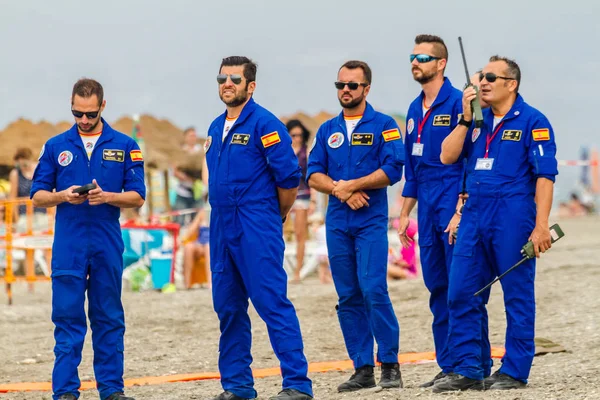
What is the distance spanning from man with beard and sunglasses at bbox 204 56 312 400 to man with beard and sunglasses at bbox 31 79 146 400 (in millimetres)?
619

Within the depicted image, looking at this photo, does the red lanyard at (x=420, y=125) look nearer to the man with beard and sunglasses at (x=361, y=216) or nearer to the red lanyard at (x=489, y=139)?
the man with beard and sunglasses at (x=361, y=216)

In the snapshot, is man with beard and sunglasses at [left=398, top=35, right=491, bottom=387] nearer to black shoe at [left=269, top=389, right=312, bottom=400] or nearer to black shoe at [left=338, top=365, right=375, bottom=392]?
black shoe at [left=338, top=365, right=375, bottom=392]

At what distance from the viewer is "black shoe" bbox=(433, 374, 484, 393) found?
279 inches

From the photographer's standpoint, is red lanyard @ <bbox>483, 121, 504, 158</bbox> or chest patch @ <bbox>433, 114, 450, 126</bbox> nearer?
red lanyard @ <bbox>483, 121, 504, 158</bbox>

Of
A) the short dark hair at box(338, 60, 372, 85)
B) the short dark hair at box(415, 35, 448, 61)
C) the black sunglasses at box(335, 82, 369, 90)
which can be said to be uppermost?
the short dark hair at box(415, 35, 448, 61)

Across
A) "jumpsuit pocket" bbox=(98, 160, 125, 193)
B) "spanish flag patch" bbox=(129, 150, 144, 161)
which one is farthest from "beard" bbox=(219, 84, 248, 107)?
"jumpsuit pocket" bbox=(98, 160, 125, 193)

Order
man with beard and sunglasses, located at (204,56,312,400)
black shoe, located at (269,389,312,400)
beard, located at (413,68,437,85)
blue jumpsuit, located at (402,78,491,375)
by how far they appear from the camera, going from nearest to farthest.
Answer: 1. black shoe, located at (269,389,312,400)
2. man with beard and sunglasses, located at (204,56,312,400)
3. blue jumpsuit, located at (402,78,491,375)
4. beard, located at (413,68,437,85)

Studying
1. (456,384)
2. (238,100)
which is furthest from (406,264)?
(238,100)

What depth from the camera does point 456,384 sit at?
7.10 m

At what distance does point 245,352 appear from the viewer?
23.7 ft

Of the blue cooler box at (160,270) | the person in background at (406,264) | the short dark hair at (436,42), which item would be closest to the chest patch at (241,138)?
the short dark hair at (436,42)

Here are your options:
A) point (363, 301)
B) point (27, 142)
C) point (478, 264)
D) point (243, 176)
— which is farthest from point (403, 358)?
point (27, 142)

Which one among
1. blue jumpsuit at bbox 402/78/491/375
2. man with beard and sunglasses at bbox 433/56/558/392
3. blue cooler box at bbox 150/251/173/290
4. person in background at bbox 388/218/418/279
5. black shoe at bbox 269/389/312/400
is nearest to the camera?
black shoe at bbox 269/389/312/400

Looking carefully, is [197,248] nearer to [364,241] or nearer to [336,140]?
[336,140]
